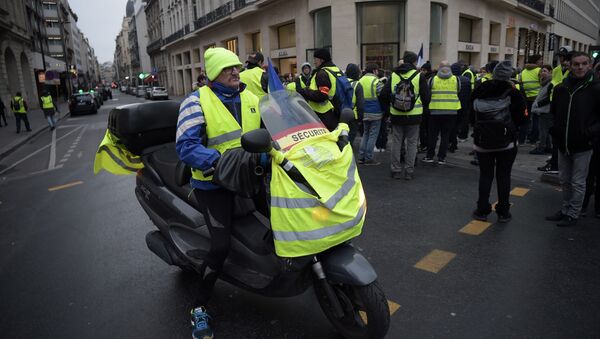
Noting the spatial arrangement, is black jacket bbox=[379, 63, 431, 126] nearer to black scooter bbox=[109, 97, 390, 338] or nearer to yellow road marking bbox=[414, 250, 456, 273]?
yellow road marking bbox=[414, 250, 456, 273]

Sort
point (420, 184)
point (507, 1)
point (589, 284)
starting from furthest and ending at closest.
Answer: point (507, 1) → point (420, 184) → point (589, 284)

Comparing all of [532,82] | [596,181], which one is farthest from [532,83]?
[596,181]

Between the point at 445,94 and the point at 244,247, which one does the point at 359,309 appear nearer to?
the point at 244,247

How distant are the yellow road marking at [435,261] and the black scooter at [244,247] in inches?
47.0

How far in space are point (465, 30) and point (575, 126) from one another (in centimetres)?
2261

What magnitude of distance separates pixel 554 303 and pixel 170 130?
11.7ft

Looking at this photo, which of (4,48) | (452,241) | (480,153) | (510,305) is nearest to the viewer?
(510,305)

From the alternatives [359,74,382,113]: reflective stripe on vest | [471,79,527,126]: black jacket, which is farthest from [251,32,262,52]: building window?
[471,79,527,126]: black jacket

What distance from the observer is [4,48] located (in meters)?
28.8

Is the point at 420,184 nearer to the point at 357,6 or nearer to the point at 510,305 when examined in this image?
the point at 510,305

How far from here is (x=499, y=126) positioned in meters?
4.59

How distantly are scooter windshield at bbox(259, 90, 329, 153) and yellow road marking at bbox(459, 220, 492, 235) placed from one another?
277 centimetres

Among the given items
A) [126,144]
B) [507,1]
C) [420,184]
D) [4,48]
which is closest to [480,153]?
[420,184]

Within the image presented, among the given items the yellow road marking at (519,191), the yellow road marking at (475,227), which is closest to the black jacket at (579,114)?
the yellow road marking at (475,227)
